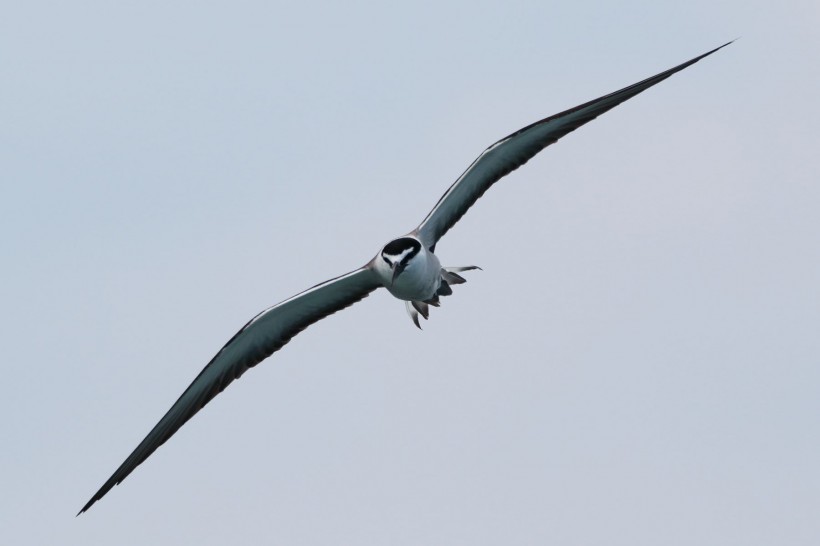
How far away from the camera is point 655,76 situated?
14727mm

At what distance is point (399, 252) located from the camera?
595 inches

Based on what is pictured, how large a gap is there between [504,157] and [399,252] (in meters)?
2.10

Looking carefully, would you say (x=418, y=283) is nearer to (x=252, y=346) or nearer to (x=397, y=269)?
(x=397, y=269)

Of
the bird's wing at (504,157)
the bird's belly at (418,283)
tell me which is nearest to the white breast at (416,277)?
the bird's belly at (418,283)

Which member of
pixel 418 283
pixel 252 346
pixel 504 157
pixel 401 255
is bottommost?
pixel 252 346

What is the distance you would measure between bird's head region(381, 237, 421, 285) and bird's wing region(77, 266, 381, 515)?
915 millimetres

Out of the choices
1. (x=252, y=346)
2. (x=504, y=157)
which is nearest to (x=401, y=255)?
(x=504, y=157)

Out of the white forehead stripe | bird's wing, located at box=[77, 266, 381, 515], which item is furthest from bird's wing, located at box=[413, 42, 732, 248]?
bird's wing, located at box=[77, 266, 381, 515]

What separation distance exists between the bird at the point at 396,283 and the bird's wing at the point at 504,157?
13mm

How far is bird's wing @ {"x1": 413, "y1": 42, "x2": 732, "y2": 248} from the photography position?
50.2 ft

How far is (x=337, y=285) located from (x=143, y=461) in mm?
3650

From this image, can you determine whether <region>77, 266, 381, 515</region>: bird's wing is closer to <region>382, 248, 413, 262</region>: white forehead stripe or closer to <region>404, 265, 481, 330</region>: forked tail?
<region>404, 265, 481, 330</region>: forked tail

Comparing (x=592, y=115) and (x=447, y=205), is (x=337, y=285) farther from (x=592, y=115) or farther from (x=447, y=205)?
(x=592, y=115)

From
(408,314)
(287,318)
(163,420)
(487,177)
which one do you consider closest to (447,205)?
(487,177)
